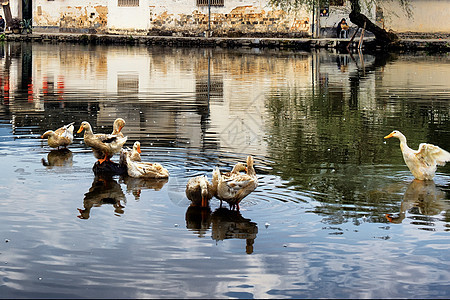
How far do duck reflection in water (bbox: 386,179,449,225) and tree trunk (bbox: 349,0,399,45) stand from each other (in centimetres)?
3527

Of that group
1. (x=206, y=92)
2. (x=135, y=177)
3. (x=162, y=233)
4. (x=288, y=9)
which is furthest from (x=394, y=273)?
(x=288, y=9)

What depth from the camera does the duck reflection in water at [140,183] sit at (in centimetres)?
1006

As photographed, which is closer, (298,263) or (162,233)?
(298,263)

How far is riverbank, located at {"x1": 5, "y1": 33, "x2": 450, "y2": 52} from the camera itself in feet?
145

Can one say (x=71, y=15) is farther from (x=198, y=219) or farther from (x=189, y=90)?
(x=198, y=219)

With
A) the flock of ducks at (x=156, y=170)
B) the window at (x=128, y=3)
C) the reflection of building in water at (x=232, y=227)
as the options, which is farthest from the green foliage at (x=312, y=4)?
the reflection of building in water at (x=232, y=227)

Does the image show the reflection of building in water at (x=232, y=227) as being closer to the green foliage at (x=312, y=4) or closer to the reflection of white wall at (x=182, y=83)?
the reflection of white wall at (x=182, y=83)

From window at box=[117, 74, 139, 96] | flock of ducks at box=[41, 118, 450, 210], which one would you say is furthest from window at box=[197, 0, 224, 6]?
flock of ducks at box=[41, 118, 450, 210]

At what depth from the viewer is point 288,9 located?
157 ft

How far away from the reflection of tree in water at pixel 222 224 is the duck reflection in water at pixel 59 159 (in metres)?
3.03

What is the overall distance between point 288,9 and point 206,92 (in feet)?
90.0

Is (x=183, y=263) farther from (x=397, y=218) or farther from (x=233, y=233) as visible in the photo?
(x=397, y=218)

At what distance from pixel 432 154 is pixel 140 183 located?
12.5 feet

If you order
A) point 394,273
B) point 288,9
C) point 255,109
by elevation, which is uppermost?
point 288,9
